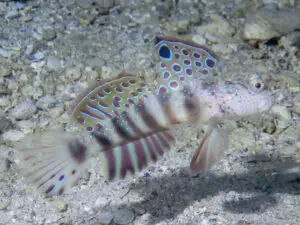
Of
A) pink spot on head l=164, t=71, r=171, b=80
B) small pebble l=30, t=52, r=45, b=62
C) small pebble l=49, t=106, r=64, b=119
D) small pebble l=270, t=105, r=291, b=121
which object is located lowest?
small pebble l=270, t=105, r=291, b=121

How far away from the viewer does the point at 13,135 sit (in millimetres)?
3246

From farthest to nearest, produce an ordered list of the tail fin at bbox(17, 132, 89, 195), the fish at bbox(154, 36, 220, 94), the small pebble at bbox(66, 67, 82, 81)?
the small pebble at bbox(66, 67, 82, 81) → the fish at bbox(154, 36, 220, 94) → the tail fin at bbox(17, 132, 89, 195)

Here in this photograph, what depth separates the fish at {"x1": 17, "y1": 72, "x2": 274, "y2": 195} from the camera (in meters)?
2.14

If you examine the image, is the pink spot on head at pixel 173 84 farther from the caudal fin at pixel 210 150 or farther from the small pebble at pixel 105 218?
the small pebble at pixel 105 218

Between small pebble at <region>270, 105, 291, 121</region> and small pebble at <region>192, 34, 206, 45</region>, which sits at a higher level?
small pebble at <region>192, 34, 206, 45</region>

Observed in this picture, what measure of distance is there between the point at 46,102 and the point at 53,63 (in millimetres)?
614

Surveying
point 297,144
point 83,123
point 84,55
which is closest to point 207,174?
point 297,144

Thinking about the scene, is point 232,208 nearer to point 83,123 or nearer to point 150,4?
point 83,123

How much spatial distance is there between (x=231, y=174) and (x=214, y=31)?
2.38 meters

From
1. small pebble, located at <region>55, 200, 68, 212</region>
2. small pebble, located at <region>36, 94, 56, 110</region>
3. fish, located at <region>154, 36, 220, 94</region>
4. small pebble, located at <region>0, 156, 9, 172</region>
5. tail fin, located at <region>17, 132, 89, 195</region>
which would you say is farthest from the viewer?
small pebble, located at <region>36, 94, 56, 110</region>

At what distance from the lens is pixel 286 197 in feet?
8.00

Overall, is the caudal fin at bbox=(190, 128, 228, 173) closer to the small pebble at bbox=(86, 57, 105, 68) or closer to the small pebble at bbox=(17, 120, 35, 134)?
the small pebble at bbox=(17, 120, 35, 134)

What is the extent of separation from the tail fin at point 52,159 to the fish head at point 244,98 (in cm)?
105

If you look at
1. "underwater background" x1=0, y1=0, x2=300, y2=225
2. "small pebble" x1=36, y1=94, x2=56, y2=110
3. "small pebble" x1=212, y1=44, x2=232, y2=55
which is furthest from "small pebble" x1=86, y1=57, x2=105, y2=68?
"small pebble" x1=212, y1=44, x2=232, y2=55
